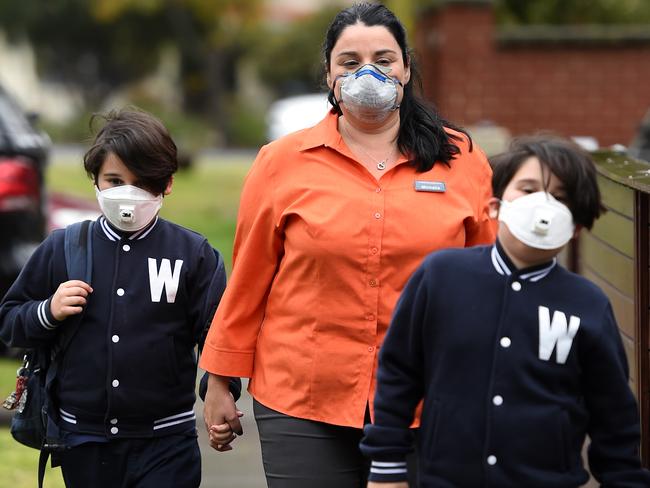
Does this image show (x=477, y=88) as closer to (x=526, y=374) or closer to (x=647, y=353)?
(x=647, y=353)

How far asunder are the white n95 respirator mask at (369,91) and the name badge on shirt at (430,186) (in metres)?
0.23

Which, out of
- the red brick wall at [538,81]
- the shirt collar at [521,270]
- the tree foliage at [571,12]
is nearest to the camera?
the shirt collar at [521,270]

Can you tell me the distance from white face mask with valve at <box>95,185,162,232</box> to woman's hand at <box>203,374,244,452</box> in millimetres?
544

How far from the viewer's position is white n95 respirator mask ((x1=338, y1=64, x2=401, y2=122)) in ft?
12.2

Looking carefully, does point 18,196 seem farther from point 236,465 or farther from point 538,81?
point 538,81

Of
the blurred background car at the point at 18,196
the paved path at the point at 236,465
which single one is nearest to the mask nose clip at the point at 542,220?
the paved path at the point at 236,465

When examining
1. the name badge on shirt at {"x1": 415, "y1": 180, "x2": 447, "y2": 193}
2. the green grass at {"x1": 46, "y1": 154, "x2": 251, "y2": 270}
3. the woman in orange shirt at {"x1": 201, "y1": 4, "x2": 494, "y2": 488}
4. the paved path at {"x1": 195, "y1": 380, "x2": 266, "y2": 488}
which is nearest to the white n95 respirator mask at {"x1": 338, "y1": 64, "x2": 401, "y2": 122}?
the woman in orange shirt at {"x1": 201, "y1": 4, "x2": 494, "y2": 488}

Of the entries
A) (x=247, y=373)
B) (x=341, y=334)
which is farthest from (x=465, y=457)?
(x=247, y=373)

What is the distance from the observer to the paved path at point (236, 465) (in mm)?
6246

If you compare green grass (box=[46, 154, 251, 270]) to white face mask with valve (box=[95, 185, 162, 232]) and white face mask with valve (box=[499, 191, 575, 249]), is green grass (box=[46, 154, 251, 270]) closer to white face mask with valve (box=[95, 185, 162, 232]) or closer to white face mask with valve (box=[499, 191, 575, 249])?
white face mask with valve (box=[95, 185, 162, 232])

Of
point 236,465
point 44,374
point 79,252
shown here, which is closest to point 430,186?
point 79,252

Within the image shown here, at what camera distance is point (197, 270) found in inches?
167

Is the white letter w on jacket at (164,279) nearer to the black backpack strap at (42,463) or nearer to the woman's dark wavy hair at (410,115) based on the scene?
the black backpack strap at (42,463)

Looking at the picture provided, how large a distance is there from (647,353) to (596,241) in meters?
1.13
